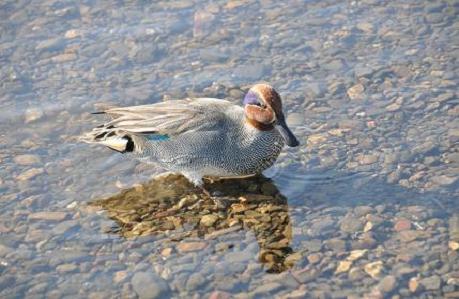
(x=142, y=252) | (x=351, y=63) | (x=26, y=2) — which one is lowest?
(x=142, y=252)

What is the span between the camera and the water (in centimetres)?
602

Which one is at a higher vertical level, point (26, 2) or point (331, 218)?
point (26, 2)

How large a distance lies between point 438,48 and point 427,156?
2.02 metres

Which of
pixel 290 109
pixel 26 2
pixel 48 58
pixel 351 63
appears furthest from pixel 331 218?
pixel 26 2

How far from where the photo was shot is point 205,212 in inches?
270

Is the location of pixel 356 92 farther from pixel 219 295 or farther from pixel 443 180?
pixel 219 295

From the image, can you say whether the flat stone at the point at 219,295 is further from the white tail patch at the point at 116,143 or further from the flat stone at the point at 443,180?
the flat stone at the point at 443,180

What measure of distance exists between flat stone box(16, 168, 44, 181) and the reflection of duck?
0.78 meters

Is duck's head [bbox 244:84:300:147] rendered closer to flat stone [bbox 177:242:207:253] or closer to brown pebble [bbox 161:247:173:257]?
flat stone [bbox 177:242:207:253]

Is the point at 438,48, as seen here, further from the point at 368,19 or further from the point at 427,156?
the point at 427,156

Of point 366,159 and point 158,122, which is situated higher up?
point 158,122

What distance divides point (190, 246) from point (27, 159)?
2192mm

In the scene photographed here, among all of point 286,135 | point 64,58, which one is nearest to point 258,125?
point 286,135

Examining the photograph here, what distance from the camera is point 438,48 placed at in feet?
28.6
